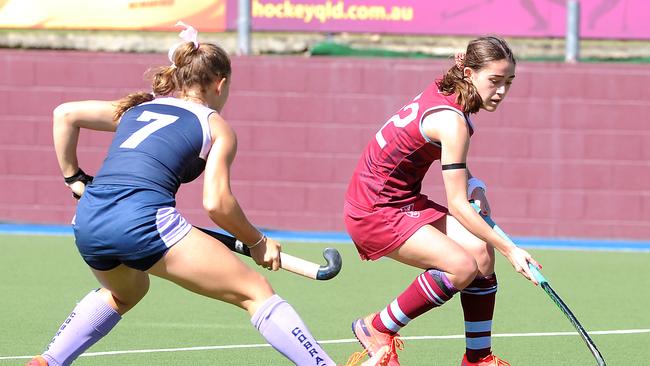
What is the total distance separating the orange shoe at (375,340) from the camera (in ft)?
20.1

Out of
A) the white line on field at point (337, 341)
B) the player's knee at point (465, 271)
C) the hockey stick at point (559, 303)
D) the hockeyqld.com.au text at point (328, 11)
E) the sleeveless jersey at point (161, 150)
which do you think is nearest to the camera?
the sleeveless jersey at point (161, 150)

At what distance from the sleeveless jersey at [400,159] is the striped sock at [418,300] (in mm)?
397

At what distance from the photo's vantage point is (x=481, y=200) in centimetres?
641

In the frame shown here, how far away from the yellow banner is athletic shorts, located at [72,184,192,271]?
8.16m

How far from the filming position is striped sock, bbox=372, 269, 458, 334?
5.99 meters

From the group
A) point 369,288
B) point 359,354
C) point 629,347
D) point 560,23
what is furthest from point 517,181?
point 359,354

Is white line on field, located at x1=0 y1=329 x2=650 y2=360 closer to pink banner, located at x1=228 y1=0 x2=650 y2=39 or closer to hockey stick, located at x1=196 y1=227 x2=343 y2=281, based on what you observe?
hockey stick, located at x1=196 y1=227 x2=343 y2=281

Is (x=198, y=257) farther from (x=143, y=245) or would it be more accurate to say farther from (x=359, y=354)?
(x=359, y=354)

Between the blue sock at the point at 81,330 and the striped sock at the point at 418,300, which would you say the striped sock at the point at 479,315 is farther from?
the blue sock at the point at 81,330

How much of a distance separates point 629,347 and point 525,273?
178 centimetres

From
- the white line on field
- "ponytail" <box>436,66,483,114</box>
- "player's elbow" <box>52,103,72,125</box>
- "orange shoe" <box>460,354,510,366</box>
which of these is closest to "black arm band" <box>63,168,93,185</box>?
"player's elbow" <box>52,103,72,125</box>

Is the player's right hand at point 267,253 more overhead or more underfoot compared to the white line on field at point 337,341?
more overhead

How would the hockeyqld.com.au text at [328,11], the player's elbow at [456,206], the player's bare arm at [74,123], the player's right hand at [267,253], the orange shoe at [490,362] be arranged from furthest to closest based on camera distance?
the hockeyqld.com.au text at [328,11]
the orange shoe at [490,362]
the player's elbow at [456,206]
the player's bare arm at [74,123]
the player's right hand at [267,253]

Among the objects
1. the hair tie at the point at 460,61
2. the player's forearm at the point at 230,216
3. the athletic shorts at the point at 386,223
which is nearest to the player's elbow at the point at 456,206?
the athletic shorts at the point at 386,223
